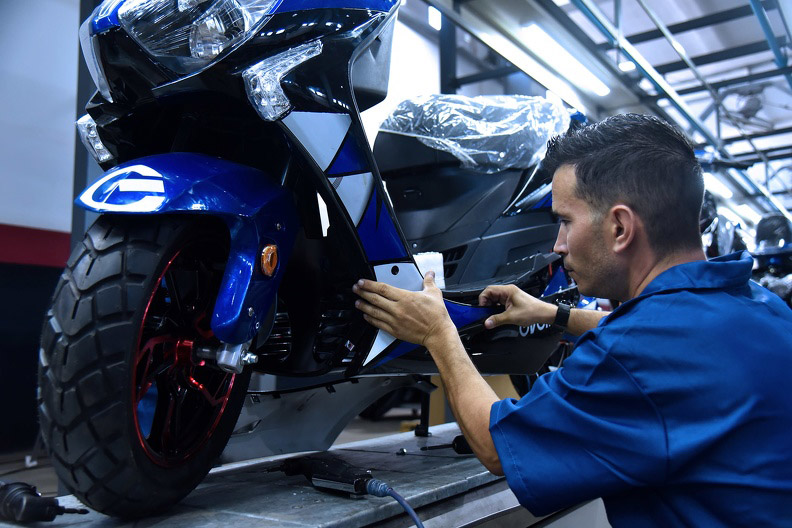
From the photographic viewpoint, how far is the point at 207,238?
1135 millimetres

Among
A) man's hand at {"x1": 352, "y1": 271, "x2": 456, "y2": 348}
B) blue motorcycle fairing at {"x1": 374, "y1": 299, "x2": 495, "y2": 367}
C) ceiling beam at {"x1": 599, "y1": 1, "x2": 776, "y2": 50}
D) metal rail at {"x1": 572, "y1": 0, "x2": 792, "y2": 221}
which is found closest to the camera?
man's hand at {"x1": 352, "y1": 271, "x2": 456, "y2": 348}

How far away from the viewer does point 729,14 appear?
573cm

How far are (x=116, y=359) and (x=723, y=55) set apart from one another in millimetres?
6842

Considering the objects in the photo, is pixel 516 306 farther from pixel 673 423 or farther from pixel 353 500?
pixel 673 423

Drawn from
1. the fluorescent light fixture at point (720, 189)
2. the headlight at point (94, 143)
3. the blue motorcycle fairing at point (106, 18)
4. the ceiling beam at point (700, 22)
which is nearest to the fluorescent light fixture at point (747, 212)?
the fluorescent light fixture at point (720, 189)

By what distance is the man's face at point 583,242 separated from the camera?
1.00 meters

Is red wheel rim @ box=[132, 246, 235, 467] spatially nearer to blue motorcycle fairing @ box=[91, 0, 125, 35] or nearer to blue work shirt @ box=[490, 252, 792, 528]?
blue motorcycle fairing @ box=[91, 0, 125, 35]

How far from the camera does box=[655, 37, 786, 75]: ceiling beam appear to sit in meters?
6.13

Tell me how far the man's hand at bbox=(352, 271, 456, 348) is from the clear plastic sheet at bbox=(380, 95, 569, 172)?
0.80 m

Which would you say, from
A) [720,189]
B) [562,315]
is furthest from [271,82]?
[720,189]

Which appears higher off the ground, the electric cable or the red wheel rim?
the red wheel rim

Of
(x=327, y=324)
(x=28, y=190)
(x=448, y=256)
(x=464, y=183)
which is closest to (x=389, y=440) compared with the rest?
(x=448, y=256)

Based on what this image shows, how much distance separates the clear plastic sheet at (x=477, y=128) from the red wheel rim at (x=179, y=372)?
0.97m

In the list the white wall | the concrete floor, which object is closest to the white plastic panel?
the concrete floor
